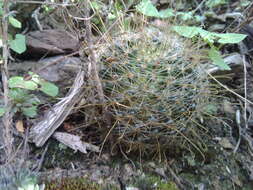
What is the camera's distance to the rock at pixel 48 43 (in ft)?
4.54

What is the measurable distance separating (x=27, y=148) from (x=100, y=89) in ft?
1.35

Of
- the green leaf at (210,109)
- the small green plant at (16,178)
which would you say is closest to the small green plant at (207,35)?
the green leaf at (210,109)

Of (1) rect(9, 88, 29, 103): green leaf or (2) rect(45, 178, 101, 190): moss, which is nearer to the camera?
(2) rect(45, 178, 101, 190): moss

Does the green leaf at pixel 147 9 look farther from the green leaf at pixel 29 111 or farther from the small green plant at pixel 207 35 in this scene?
the green leaf at pixel 29 111

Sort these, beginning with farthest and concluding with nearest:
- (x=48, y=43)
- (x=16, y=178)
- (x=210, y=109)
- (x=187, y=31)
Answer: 1. (x=48, y=43)
2. (x=210, y=109)
3. (x=187, y=31)
4. (x=16, y=178)

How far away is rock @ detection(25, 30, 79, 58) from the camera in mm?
1383

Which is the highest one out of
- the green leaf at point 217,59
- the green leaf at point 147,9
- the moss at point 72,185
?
the green leaf at point 147,9

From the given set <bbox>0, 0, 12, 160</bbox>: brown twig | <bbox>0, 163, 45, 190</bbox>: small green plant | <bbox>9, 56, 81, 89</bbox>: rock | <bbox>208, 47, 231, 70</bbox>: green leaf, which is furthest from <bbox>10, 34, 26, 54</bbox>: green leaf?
<bbox>208, 47, 231, 70</bbox>: green leaf

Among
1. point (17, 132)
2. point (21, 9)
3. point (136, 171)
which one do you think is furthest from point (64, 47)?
point (136, 171)

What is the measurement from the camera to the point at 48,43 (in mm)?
1408

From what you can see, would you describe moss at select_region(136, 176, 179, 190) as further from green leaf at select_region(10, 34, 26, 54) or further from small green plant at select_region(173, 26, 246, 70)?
green leaf at select_region(10, 34, 26, 54)

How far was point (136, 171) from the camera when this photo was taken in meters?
1.11

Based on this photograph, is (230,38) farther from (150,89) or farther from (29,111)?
(29,111)

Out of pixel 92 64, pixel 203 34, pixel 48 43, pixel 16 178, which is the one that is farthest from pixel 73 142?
pixel 203 34
